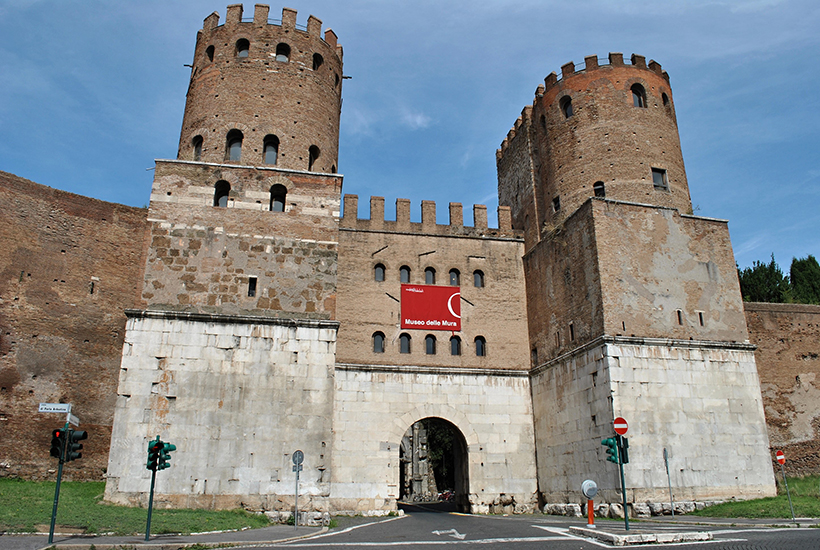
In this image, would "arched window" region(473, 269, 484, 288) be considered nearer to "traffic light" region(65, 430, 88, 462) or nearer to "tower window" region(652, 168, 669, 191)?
"tower window" region(652, 168, 669, 191)

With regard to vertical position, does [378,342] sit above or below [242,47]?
below

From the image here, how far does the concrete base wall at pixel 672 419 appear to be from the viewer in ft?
54.5

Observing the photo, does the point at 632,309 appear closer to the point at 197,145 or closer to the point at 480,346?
the point at 480,346

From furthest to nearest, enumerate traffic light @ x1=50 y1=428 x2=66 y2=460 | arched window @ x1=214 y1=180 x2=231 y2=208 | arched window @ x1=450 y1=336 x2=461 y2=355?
arched window @ x1=450 y1=336 x2=461 y2=355
arched window @ x1=214 y1=180 x2=231 y2=208
traffic light @ x1=50 y1=428 x2=66 y2=460

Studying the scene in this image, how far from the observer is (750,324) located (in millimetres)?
21891

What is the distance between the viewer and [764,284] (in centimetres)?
3447

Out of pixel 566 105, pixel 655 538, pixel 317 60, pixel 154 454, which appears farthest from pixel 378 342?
pixel 655 538

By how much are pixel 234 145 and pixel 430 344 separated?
8.91 meters

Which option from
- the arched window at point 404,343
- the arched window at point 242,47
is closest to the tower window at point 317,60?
the arched window at point 242,47

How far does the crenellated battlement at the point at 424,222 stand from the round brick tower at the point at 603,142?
4.73ft

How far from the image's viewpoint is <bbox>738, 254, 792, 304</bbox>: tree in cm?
3381

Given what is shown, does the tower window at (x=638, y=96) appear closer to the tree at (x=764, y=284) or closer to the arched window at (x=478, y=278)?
A: the arched window at (x=478, y=278)

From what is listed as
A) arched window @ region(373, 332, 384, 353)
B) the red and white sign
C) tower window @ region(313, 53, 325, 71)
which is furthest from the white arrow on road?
tower window @ region(313, 53, 325, 71)

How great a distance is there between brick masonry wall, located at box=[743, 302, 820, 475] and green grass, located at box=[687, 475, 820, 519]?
271 cm
